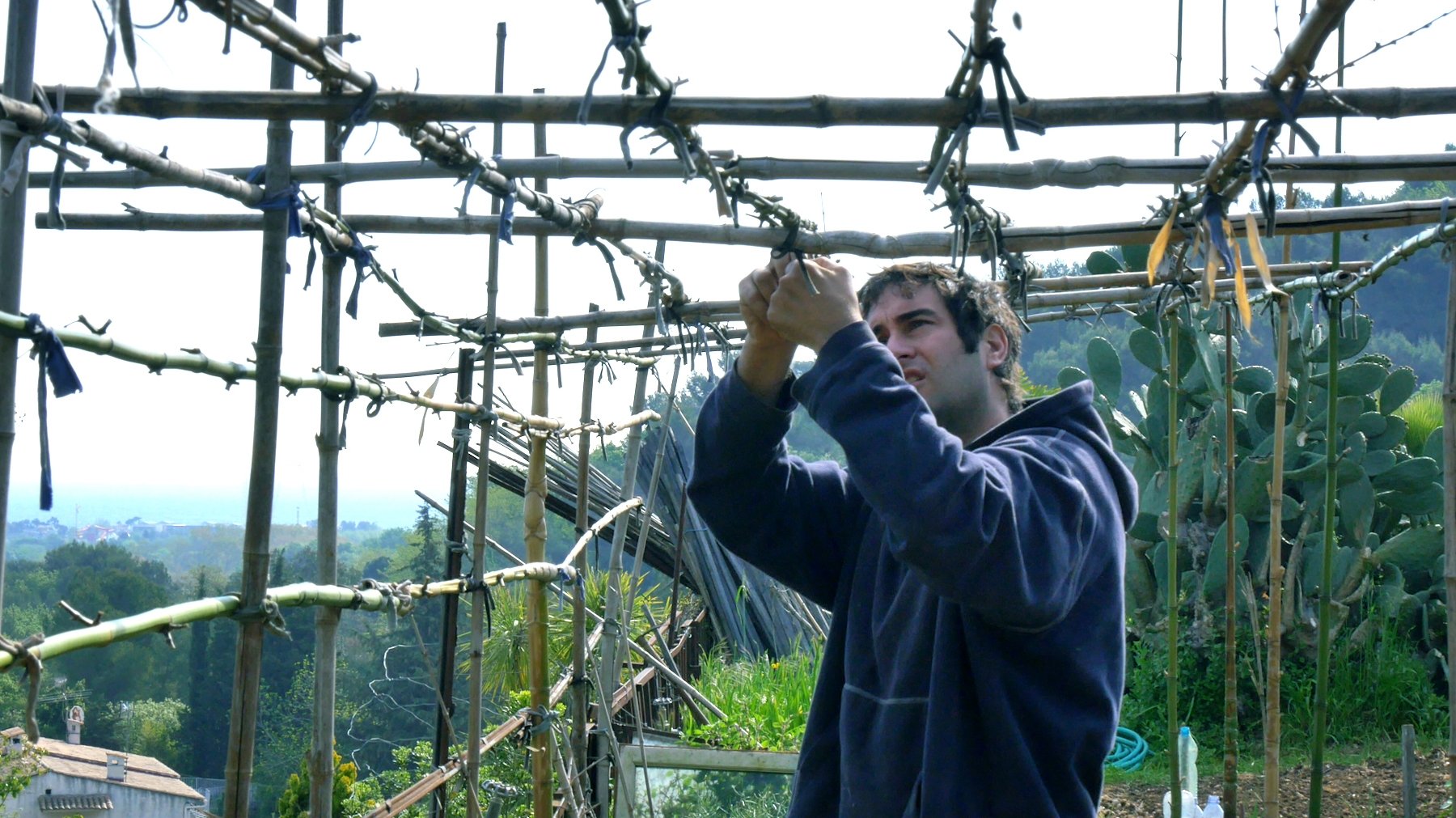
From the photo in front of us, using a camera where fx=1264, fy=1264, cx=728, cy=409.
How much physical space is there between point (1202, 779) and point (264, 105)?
19.0 ft

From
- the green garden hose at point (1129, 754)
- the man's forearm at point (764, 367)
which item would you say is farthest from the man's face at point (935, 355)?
the green garden hose at point (1129, 754)

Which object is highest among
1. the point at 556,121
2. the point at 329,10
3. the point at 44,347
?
the point at 329,10

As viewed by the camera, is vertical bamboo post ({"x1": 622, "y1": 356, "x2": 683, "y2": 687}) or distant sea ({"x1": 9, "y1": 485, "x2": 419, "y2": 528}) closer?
vertical bamboo post ({"x1": 622, "y1": 356, "x2": 683, "y2": 687})

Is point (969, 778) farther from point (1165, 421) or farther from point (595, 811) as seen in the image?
point (1165, 421)

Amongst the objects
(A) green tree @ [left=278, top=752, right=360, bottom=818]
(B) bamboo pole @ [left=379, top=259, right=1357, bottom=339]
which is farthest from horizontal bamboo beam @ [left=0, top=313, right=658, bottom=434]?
(A) green tree @ [left=278, top=752, right=360, bottom=818]

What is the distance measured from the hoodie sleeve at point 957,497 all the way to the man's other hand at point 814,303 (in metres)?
0.03

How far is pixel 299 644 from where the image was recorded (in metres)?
17.1

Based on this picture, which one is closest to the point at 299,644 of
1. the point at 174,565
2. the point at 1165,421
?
the point at 1165,421

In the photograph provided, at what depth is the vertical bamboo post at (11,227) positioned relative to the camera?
121cm

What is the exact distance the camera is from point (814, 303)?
4.99ft

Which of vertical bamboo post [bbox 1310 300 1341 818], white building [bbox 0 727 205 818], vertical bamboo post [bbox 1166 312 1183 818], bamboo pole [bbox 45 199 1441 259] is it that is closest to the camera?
bamboo pole [bbox 45 199 1441 259]

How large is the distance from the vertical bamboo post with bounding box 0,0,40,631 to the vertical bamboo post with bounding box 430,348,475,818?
1.48m

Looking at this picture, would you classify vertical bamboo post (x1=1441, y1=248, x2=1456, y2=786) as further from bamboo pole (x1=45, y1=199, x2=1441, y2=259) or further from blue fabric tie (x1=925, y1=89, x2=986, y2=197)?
blue fabric tie (x1=925, y1=89, x2=986, y2=197)

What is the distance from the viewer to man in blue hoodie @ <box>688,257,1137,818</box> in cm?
135
